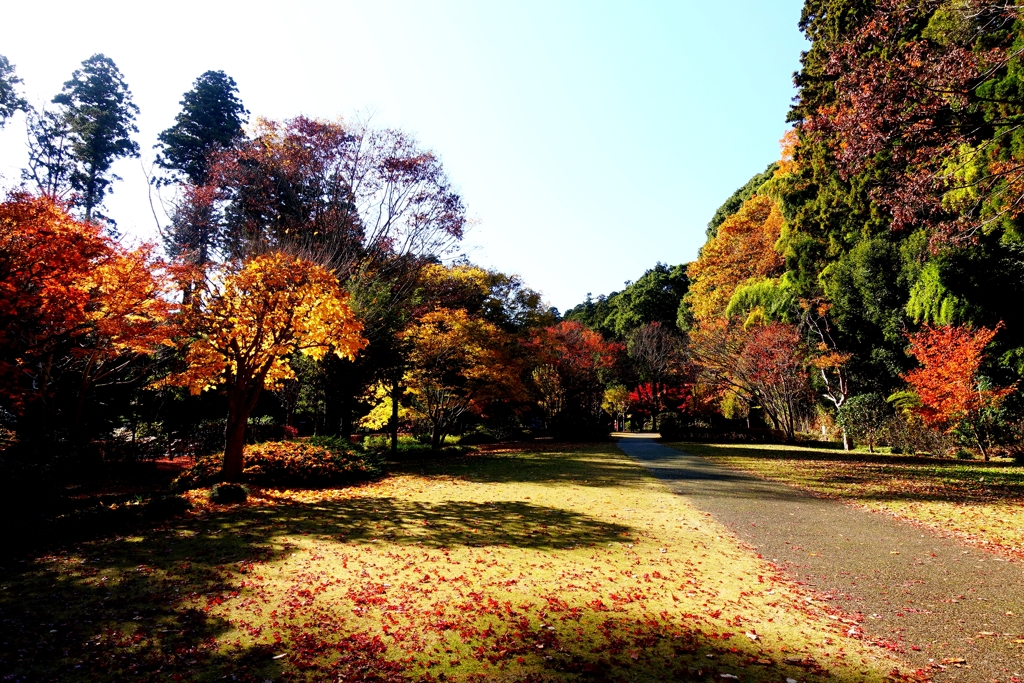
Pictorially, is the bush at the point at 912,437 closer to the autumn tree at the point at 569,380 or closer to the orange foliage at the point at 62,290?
the autumn tree at the point at 569,380

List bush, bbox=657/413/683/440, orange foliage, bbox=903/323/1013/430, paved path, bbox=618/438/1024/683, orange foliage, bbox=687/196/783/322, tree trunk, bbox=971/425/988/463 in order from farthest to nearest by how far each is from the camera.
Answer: orange foliage, bbox=687/196/783/322
bush, bbox=657/413/683/440
tree trunk, bbox=971/425/988/463
orange foliage, bbox=903/323/1013/430
paved path, bbox=618/438/1024/683

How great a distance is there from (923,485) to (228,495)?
13.6 meters

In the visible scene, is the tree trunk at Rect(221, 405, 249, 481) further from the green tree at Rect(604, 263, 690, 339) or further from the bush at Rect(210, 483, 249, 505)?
the green tree at Rect(604, 263, 690, 339)

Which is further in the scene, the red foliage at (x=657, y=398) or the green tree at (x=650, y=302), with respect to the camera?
the green tree at (x=650, y=302)

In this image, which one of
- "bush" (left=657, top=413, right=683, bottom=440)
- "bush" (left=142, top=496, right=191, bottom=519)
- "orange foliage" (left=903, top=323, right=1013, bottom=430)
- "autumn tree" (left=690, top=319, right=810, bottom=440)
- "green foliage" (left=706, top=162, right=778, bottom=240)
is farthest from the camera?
"green foliage" (left=706, top=162, right=778, bottom=240)

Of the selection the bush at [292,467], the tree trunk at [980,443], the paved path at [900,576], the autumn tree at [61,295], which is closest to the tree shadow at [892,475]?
the tree trunk at [980,443]

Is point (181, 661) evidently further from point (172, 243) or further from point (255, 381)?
point (172, 243)

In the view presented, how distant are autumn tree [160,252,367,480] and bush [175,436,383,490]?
494 millimetres

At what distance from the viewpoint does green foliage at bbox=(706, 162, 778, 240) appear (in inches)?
1576

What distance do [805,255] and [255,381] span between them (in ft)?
79.1

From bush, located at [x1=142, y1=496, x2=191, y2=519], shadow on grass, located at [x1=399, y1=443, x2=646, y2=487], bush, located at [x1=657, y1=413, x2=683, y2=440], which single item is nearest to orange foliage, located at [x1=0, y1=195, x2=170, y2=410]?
bush, located at [x1=142, y1=496, x2=191, y2=519]

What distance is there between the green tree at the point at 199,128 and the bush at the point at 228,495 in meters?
22.8

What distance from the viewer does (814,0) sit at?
20672 mm

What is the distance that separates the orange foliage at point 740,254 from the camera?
105 feet
